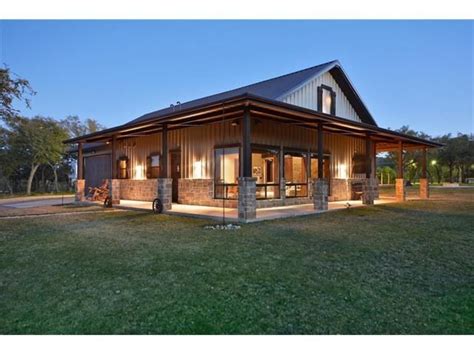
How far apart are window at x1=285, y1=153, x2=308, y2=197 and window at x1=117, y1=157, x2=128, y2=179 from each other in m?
8.47

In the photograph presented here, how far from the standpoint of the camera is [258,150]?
35.5ft

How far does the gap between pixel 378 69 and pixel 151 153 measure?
135 ft

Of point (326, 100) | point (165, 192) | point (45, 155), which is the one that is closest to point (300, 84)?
point (326, 100)

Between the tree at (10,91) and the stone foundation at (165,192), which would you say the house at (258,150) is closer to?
the stone foundation at (165,192)

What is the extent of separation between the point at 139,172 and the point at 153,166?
4.07 feet

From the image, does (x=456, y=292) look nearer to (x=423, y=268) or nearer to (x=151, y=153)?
(x=423, y=268)

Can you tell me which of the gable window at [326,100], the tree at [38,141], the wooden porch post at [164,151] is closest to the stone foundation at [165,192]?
the wooden porch post at [164,151]

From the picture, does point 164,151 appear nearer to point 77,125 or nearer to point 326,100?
point 326,100

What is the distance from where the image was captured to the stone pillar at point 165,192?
33.6ft

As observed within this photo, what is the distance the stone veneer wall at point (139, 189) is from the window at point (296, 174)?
5.84 m

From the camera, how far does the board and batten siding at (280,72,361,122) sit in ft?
40.0
